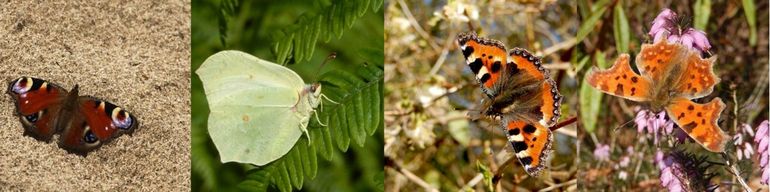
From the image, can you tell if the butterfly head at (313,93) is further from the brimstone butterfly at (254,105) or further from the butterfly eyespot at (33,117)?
the butterfly eyespot at (33,117)

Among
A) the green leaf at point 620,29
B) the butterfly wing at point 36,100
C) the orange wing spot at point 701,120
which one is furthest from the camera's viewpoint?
the green leaf at point 620,29

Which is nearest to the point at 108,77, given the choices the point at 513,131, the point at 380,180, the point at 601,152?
the point at 380,180

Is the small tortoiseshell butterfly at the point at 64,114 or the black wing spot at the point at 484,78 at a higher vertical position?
the black wing spot at the point at 484,78

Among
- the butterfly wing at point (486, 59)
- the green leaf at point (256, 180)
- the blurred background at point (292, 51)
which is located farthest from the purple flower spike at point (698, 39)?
the green leaf at point (256, 180)

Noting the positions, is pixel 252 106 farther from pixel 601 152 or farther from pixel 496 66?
pixel 601 152

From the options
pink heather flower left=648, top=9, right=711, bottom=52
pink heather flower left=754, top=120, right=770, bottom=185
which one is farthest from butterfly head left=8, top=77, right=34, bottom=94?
pink heather flower left=754, top=120, right=770, bottom=185

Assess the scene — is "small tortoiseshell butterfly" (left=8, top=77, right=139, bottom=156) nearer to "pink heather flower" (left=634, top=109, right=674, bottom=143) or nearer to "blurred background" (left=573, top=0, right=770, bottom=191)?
"blurred background" (left=573, top=0, right=770, bottom=191)
